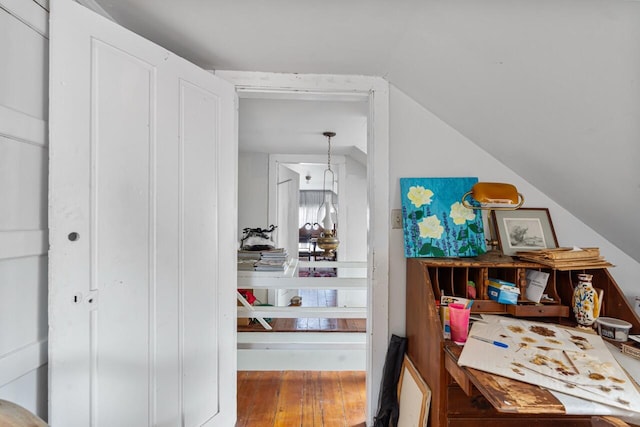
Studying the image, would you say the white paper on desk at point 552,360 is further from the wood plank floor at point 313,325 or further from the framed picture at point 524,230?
the wood plank floor at point 313,325

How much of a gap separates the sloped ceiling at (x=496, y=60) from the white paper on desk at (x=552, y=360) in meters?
0.68

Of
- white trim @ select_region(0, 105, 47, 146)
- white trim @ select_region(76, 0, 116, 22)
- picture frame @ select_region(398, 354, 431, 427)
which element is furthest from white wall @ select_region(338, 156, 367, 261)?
white trim @ select_region(0, 105, 47, 146)

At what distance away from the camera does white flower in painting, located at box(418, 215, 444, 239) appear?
1474 mm

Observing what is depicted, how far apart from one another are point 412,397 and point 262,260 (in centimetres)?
129

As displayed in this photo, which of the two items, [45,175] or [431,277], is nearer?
[45,175]

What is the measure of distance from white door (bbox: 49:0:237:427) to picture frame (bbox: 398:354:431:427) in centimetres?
95

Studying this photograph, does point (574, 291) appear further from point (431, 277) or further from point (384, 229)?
point (384, 229)

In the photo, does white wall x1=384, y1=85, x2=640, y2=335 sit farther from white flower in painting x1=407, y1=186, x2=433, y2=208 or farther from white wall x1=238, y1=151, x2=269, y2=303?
white wall x1=238, y1=151, x2=269, y2=303

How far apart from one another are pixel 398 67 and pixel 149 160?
4.10 ft

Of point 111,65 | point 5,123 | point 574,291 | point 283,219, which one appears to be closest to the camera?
point 5,123

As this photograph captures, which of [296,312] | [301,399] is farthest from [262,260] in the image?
[301,399]

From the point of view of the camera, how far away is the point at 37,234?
0.89 metres

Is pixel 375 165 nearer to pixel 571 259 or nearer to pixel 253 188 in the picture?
pixel 571 259

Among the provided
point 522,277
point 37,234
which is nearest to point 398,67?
point 522,277
